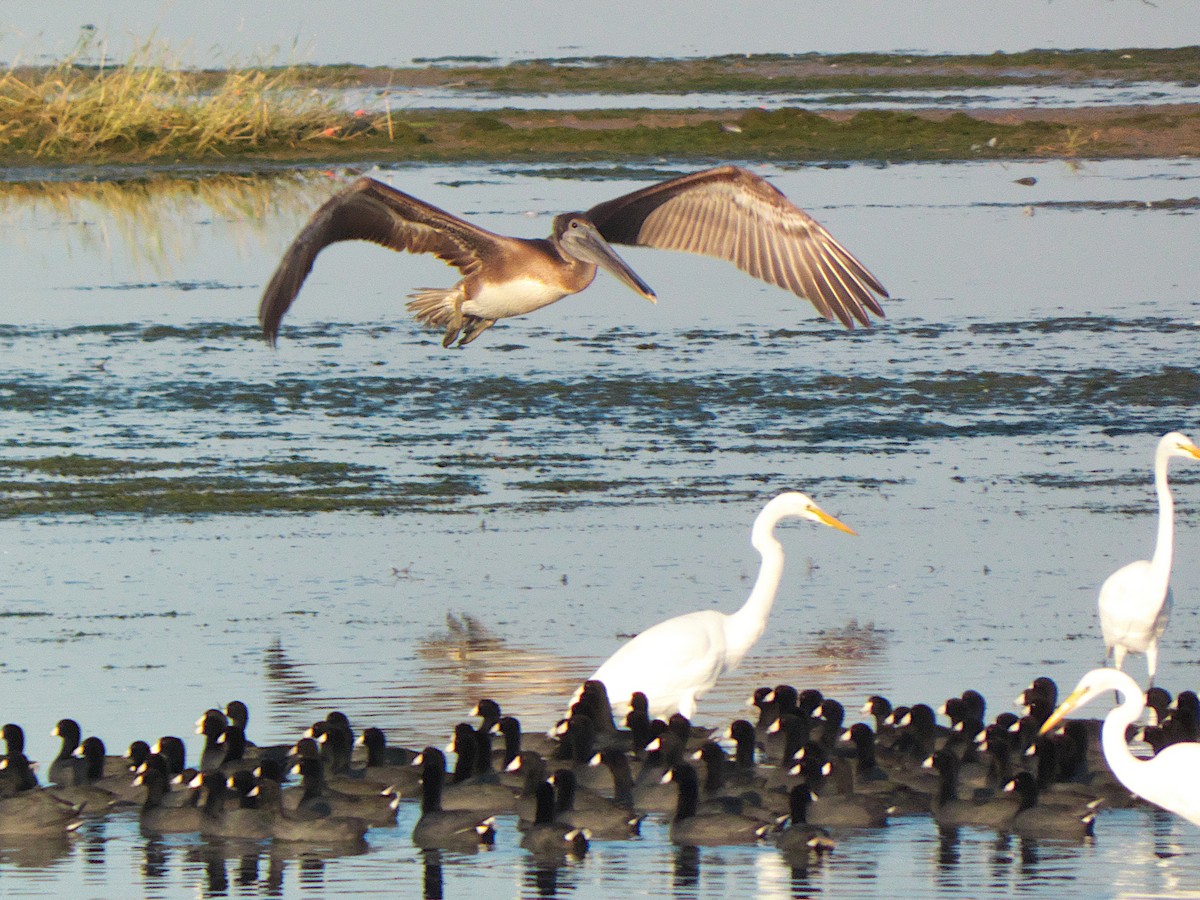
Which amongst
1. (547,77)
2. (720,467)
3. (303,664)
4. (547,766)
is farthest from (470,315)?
(547,77)

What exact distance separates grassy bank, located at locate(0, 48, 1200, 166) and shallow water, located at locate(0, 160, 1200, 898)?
23.1 ft

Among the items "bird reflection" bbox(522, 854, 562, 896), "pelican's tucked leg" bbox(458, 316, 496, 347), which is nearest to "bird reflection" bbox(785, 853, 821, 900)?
"bird reflection" bbox(522, 854, 562, 896)

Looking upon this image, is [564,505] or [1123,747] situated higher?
[564,505]

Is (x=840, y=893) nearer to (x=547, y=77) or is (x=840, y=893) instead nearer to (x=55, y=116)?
(x=55, y=116)

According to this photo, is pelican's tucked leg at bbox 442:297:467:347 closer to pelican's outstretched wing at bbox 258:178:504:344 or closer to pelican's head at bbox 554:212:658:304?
pelican's outstretched wing at bbox 258:178:504:344

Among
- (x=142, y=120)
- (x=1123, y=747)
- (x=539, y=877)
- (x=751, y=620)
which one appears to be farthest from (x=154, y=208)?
(x=1123, y=747)

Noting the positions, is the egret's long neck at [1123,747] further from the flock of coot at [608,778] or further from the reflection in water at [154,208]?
the reflection in water at [154,208]

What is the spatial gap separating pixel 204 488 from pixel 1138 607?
5.56 metres

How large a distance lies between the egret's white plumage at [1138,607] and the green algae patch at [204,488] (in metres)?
4.16

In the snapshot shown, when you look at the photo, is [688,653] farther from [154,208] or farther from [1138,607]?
[154,208]

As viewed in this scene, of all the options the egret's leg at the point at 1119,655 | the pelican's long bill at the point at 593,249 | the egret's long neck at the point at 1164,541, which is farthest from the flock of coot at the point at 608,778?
the pelican's long bill at the point at 593,249

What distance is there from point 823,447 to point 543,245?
2.76m

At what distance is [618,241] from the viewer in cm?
1219

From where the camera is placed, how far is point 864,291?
36.3 ft
